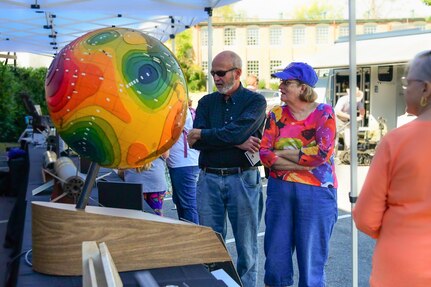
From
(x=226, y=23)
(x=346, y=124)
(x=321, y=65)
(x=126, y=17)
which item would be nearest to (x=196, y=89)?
(x=226, y=23)

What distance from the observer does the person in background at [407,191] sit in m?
2.12

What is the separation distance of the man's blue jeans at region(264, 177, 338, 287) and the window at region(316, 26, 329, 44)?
5220 centimetres

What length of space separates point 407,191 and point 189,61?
50.7 meters

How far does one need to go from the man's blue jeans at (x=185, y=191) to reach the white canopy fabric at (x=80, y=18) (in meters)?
1.54

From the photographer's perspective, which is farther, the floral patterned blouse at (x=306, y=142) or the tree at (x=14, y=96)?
the tree at (x=14, y=96)

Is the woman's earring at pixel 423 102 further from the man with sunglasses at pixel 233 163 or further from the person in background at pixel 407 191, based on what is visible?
the man with sunglasses at pixel 233 163

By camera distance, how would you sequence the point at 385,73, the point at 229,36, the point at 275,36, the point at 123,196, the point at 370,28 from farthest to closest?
the point at 275,36
the point at 229,36
the point at 370,28
the point at 385,73
the point at 123,196

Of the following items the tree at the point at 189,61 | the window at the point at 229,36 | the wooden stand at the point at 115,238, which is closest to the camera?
the wooden stand at the point at 115,238

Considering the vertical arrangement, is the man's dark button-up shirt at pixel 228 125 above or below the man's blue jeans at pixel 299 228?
above

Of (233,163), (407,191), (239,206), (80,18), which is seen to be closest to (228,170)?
(233,163)

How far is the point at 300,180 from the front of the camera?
3381 millimetres

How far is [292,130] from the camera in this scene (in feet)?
11.3

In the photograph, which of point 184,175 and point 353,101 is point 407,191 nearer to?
point 353,101

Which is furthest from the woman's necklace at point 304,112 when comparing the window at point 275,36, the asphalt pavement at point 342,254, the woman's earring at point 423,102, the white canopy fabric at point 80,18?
the window at point 275,36
